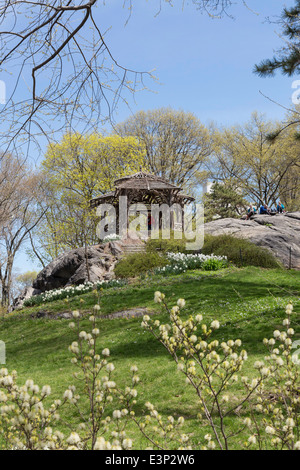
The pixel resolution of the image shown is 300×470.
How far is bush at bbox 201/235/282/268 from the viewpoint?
1623 centimetres

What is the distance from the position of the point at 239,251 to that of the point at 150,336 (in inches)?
359

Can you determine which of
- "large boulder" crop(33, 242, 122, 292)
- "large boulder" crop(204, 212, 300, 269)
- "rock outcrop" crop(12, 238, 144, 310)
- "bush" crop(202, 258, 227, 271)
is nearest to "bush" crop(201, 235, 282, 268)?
"large boulder" crop(204, 212, 300, 269)

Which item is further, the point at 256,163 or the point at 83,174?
the point at 256,163

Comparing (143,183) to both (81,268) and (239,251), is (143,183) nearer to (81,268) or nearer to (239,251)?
(81,268)

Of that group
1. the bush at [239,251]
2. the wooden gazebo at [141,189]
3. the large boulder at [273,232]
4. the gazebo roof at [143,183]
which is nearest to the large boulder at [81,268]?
the bush at [239,251]

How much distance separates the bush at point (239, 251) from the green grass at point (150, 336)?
1679 millimetres

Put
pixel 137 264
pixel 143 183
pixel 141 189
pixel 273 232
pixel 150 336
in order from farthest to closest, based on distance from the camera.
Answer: pixel 141 189
pixel 143 183
pixel 273 232
pixel 137 264
pixel 150 336

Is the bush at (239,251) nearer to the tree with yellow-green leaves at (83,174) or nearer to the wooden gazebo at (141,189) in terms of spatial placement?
the wooden gazebo at (141,189)

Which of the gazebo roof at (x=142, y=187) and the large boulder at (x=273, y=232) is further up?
the gazebo roof at (x=142, y=187)

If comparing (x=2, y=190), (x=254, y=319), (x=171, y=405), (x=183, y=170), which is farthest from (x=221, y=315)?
(x=183, y=170)

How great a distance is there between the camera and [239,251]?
16.7 m

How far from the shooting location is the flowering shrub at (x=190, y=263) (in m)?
15.1

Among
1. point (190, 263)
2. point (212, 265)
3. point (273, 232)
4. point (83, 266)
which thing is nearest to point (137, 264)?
point (190, 263)
